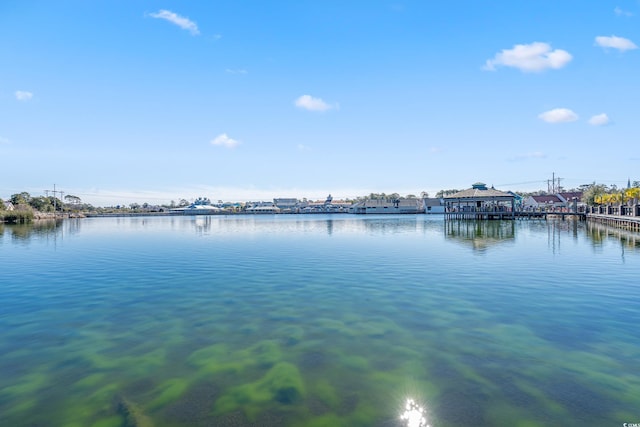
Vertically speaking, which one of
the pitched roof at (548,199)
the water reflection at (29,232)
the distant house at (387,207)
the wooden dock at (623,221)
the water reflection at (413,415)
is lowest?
the water reflection at (413,415)

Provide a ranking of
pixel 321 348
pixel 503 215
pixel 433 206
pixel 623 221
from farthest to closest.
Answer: pixel 433 206 → pixel 503 215 → pixel 623 221 → pixel 321 348

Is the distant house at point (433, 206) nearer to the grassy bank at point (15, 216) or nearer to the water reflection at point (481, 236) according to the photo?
the water reflection at point (481, 236)

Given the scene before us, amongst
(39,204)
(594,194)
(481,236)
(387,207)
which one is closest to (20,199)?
(39,204)

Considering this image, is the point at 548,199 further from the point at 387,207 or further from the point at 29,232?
the point at 29,232

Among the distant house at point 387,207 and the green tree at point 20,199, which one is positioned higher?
the green tree at point 20,199

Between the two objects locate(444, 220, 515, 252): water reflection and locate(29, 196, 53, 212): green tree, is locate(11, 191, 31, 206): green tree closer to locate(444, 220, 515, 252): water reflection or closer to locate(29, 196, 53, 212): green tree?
locate(29, 196, 53, 212): green tree

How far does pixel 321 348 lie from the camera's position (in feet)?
29.0

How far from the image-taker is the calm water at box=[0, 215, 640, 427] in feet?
20.4

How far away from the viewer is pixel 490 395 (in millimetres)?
6535

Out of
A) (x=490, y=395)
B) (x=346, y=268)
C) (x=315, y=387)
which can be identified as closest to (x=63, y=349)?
(x=315, y=387)

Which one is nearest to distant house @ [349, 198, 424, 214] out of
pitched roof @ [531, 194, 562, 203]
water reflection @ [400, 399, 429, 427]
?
pitched roof @ [531, 194, 562, 203]

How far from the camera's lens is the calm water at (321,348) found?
6.21 meters

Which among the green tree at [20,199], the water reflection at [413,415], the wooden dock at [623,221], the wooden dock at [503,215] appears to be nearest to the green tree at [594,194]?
the wooden dock at [503,215]

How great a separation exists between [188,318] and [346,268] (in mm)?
10496
